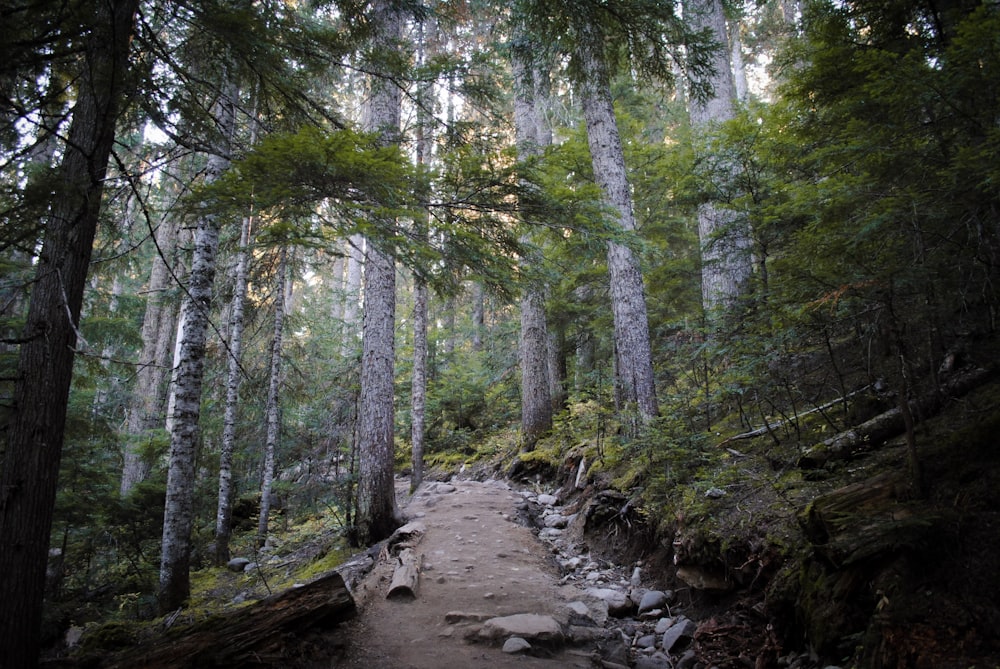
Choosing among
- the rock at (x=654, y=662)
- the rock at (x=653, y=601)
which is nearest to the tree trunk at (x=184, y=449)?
the rock at (x=653, y=601)

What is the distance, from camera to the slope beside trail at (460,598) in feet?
12.8

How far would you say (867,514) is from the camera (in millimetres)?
3178

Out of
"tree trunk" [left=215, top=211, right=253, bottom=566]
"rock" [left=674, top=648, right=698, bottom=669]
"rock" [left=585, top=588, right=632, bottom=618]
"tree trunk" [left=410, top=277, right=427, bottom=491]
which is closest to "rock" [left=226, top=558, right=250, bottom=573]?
"tree trunk" [left=215, top=211, right=253, bottom=566]

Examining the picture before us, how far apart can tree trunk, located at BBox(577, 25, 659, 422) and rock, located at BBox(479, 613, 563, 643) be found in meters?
3.87

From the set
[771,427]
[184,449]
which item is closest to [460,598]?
[771,427]

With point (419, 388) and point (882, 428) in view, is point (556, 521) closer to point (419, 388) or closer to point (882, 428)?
point (882, 428)

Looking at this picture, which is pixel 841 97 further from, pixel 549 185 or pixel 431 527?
pixel 431 527

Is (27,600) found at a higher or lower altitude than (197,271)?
lower

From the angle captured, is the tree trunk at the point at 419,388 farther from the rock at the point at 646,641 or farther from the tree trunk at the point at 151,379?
the rock at the point at 646,641

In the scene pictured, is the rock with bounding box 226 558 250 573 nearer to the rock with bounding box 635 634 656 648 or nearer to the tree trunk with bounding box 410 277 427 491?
the tree trunk with bounding box 410 277 427 491

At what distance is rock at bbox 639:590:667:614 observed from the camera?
15.0ft

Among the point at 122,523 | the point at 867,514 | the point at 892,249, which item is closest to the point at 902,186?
the point at 892,249

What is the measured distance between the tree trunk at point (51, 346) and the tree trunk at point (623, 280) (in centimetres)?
637

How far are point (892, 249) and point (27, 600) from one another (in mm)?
7127
